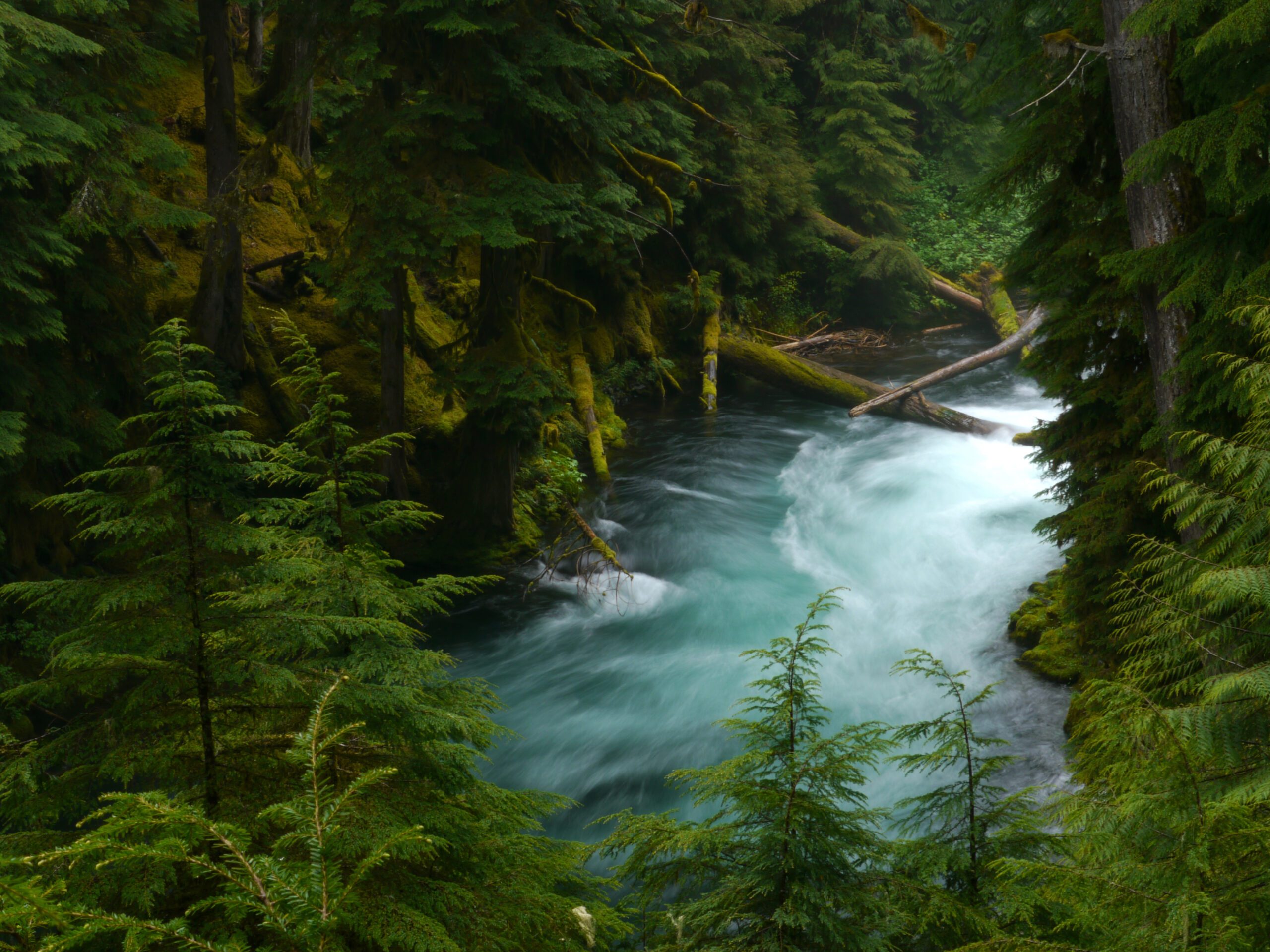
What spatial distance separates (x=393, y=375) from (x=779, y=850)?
7.76 metres

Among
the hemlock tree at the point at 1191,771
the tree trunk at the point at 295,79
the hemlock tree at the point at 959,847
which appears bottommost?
the hemlock tree at the point at 959,847

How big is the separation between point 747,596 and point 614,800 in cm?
384

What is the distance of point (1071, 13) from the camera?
6.10 meters

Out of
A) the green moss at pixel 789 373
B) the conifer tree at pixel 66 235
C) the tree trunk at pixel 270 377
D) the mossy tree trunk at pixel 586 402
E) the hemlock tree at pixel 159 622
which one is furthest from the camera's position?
the green moss at pixel 789 373

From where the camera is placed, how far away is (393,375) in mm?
9266

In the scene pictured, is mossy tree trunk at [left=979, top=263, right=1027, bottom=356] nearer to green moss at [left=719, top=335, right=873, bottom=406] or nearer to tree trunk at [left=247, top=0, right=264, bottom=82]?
green moss at [left=719, top=335, right=873, bottom=406]

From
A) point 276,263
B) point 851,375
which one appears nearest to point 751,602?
point 276,263

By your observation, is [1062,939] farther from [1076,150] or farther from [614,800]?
[1076,150]

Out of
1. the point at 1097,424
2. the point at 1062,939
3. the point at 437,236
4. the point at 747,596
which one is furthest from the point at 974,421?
the point at 1062,939

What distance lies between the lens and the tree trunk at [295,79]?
8141 mm

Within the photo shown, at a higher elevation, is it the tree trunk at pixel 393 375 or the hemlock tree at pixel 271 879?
the tree trunk at pixel 393 375

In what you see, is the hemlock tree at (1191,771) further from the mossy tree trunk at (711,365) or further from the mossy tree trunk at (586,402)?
the mossy tree trunk at (711,365)

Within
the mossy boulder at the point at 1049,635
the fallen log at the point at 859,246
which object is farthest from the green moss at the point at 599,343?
the mossy boulder at the point at 1049,635

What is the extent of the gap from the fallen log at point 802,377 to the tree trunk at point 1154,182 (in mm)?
10896
